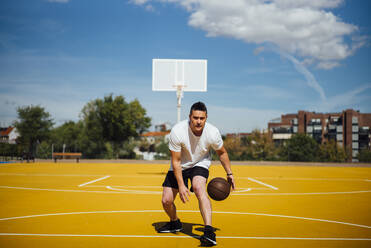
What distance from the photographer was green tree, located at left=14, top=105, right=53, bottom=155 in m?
44.9

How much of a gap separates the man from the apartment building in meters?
88.8

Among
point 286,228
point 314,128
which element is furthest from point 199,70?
point 314,128

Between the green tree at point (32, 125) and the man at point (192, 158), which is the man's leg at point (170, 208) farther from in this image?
the green tree at point (32, 125)

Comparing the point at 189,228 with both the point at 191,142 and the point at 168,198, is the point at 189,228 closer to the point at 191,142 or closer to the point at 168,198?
the point at 168,198

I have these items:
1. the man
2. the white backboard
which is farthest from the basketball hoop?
the man

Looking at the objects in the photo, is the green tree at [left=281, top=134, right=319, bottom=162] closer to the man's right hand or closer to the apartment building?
the apartment building

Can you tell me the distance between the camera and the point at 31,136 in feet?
148

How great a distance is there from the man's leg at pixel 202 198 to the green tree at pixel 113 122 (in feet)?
154

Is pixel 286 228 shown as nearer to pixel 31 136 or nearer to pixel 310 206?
pixel 310 206

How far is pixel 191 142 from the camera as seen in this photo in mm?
5492

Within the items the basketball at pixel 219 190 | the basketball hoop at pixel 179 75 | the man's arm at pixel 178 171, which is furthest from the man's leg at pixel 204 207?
the basketball hoop at pixel 179 75

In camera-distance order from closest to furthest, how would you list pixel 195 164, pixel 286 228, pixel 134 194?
pixel 195 164 → pixel 286 228 → pixel 134 194

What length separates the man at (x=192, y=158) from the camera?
5.24 metres

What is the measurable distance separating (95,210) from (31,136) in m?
40.9
